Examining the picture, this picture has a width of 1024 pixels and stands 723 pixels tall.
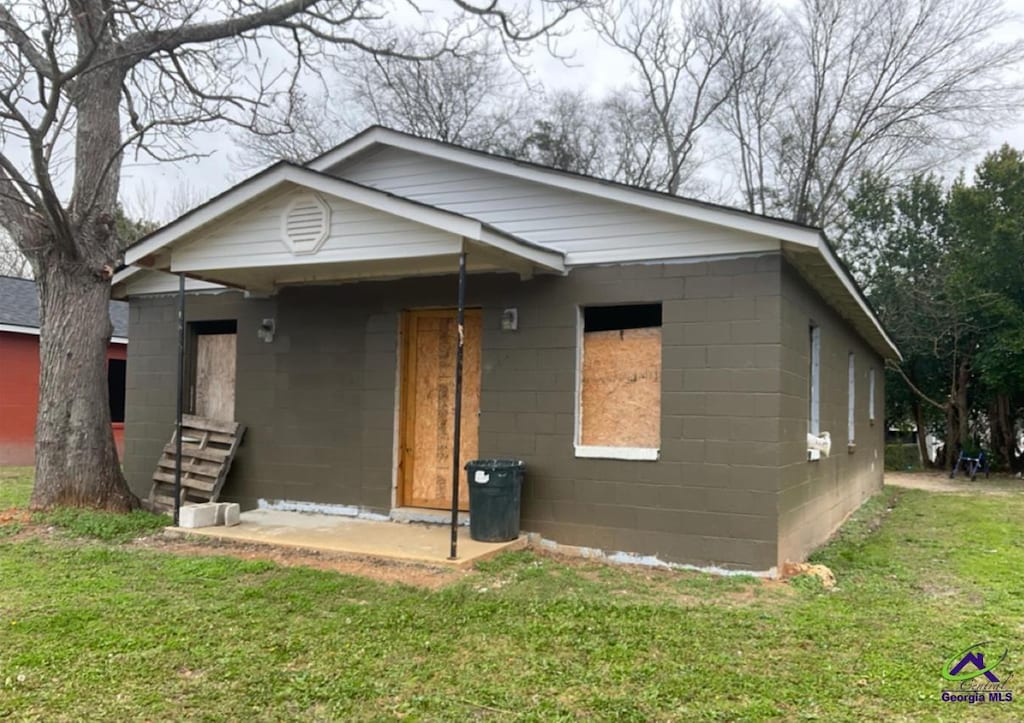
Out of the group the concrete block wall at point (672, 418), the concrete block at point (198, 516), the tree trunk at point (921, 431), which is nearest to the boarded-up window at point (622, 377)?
the concrete block wall at point (672, 418)

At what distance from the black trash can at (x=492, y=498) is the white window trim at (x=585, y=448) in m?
0.63

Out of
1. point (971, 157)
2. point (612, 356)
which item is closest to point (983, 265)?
point (971, 157)

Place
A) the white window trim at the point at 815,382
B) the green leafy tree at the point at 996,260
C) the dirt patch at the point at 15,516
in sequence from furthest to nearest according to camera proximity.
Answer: the green leafy tree at the point at 996,260, the white window trim at the point at 815,382, the dirt patch at the point at 15,516

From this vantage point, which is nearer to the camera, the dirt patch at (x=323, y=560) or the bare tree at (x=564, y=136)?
the dirt patch at (x=323, y=560)

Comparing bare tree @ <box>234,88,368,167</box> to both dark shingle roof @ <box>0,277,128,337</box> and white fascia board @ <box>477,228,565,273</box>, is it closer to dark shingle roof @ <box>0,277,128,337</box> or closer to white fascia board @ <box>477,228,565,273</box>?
dark shingle roof @ <box>0,277,128,337</box>

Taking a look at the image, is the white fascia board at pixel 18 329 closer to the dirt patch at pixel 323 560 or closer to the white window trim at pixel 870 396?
the dirt patch at pixel 323 560

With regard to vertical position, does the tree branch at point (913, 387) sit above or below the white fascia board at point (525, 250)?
below

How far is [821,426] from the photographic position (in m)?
8.56

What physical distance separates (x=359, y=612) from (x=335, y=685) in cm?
120

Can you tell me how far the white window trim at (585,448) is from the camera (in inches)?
265

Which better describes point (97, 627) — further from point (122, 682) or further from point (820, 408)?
point (820, 408)

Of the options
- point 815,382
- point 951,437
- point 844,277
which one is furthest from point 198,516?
point 951,437

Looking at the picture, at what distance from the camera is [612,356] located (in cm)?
714

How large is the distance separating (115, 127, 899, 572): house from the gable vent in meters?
0.02
